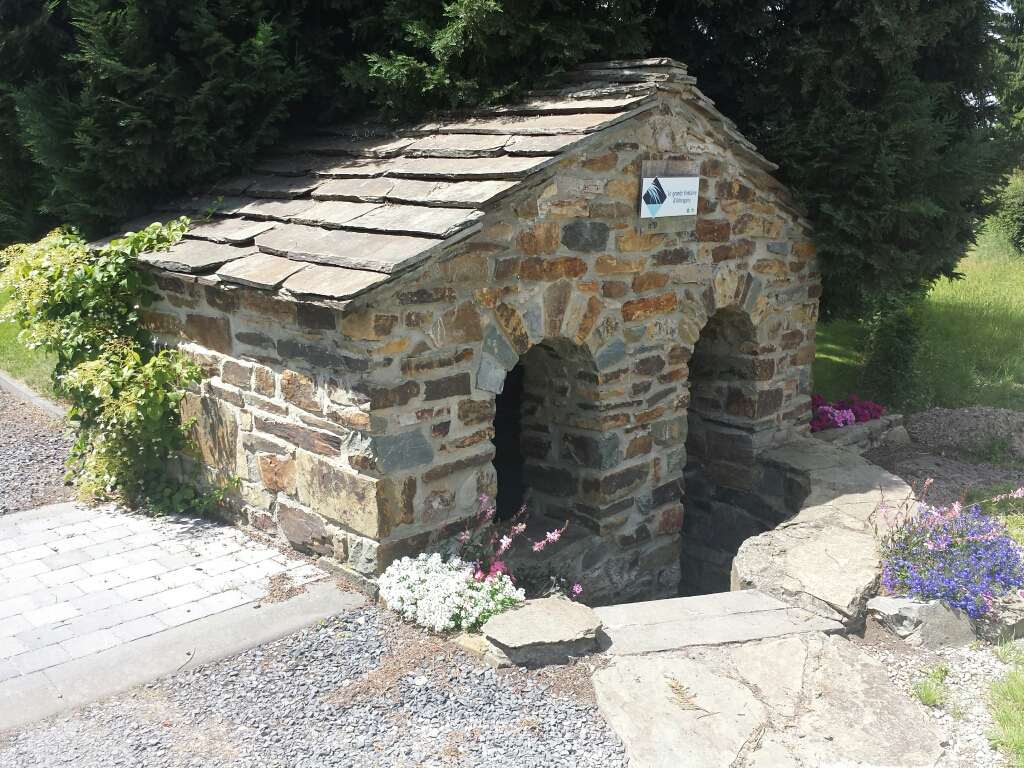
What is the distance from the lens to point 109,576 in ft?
15.3

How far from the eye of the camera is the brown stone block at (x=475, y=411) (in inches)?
181

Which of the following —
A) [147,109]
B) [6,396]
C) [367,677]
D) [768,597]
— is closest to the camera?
[367,677]

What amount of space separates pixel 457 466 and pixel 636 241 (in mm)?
1829

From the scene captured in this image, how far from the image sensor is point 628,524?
584 centimetres

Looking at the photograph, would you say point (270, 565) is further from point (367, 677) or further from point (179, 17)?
point (179, 17)

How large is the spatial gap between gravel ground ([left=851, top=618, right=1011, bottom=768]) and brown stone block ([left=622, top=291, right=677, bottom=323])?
2.20 meters

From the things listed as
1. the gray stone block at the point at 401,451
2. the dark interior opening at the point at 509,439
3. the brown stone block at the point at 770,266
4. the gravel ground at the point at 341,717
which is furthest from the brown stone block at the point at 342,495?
the brown stone block at the point at 770,266

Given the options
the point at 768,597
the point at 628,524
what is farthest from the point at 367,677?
the point at 628,524

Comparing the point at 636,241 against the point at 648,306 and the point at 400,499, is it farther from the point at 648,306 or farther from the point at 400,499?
the point at 400,499

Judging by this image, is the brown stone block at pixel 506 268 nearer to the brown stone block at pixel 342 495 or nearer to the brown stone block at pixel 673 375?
the brown stone block at pixel 342 495

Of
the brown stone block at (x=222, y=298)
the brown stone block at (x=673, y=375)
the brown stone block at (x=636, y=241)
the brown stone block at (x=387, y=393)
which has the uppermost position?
the brown stone block at (x=636, y=241)

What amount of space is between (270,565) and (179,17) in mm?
3719

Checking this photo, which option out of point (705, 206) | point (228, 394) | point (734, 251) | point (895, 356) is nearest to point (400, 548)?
point (228, 394)

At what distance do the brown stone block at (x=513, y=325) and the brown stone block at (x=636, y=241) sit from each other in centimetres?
90
